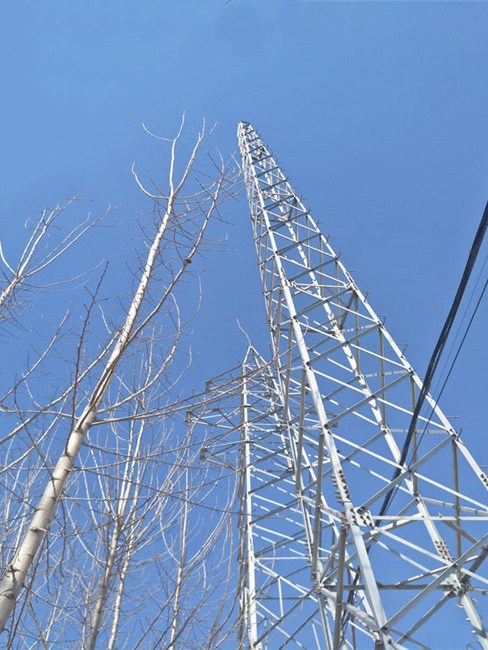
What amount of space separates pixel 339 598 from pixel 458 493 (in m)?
1.69

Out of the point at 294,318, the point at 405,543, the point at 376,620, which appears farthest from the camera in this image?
the point at 294,318

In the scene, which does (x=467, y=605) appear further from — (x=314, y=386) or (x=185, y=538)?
(x=185, y=538)

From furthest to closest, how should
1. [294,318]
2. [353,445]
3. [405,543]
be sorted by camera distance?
[294,318], [353,445], [405,543]

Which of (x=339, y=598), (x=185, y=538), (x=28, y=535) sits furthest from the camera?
(x=185, y=538)

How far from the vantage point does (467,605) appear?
4309 mm

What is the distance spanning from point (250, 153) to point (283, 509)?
365 inches

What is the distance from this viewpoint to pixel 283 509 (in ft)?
24.9

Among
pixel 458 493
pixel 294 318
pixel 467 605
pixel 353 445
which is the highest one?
pixel 294 318

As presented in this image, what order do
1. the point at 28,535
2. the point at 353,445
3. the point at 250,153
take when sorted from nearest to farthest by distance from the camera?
1. the point at 28,535
2. the point at 353,445
3. the point at 250,153

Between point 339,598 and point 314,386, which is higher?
point 314,386

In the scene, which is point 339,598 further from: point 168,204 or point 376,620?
point 168,204

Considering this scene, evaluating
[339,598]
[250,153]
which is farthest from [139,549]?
[250,153]

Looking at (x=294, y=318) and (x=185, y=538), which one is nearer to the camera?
(x=185, y=538)

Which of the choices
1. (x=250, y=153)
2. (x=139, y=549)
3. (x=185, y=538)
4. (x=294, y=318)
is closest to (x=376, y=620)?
(x=139, y=549)
